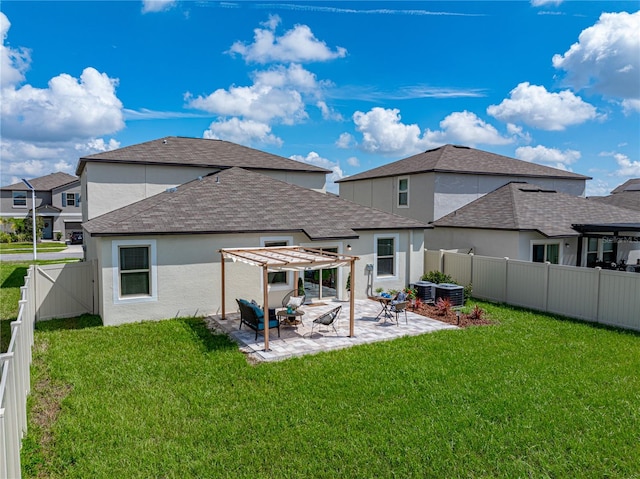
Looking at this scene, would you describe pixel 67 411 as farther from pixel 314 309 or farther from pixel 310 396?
pixel 314 309

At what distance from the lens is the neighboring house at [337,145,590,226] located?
22.0 m

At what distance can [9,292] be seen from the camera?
17750 millimetres

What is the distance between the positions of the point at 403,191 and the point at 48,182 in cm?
4988

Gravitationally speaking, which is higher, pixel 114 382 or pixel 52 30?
pixel 52 30

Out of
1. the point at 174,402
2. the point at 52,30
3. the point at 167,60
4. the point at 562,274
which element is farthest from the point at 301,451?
the point at 167,60

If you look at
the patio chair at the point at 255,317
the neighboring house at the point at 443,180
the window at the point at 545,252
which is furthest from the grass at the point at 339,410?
the neighboring house at the point at 443,180

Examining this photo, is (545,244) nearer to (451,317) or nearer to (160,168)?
(451,317)

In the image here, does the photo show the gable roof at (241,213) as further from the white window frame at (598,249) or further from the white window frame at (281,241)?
the white window frame at (598,249)

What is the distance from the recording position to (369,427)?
21.0ft

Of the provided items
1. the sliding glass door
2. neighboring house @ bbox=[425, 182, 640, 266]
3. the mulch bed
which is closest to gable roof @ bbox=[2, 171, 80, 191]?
the sliding glass door

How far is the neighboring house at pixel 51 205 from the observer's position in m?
48.6

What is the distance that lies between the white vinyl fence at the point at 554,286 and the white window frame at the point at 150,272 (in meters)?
11.9

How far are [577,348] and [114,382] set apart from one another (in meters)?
10.9

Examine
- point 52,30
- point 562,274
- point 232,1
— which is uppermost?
point 232,1
